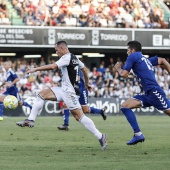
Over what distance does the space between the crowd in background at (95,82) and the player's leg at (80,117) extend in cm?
1886

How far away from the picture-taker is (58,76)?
33625mm

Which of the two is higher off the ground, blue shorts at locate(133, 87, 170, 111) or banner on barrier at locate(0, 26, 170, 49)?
blue shorts at locate(133, 87, 170, 111)

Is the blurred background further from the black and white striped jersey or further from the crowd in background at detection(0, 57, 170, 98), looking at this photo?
the black and white striped jersey

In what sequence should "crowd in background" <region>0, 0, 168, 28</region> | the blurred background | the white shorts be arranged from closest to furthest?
1. the white shorts
2. the blurred background
3. "crowd in background" <region>0, 0, 168, 28</region>

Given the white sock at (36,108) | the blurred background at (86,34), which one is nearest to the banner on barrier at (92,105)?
the blurred background at (86,34)

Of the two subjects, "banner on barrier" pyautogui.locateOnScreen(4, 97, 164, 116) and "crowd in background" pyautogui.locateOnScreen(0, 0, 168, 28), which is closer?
"banner on barrier" pyautogui.locateOnScreen(4, 97, 164, 116)

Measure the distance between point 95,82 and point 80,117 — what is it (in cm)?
2216

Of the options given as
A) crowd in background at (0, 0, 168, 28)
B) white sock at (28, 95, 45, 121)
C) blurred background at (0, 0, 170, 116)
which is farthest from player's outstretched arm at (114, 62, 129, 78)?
crowd in background at (0, 0, 168, 28)

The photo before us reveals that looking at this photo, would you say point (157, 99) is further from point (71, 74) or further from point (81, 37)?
point (81, 37)

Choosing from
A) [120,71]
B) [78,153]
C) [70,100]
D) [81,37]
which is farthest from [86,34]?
[78,153]

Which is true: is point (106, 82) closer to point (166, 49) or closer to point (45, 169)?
point (166, 49)

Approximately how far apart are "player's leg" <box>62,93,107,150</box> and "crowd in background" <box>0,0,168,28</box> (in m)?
21.4

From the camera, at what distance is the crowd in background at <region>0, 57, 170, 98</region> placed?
3234cm

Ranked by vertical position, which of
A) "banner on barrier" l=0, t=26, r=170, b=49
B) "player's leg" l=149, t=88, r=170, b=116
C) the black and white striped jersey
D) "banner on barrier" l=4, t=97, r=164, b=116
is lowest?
"banner on barrier" l=4, t=97, r=164, b=116
